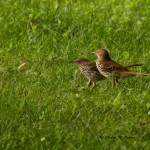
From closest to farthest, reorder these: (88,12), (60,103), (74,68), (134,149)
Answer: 1. (134,149)
2. (60,103)
3. (74,68)
4. (88,12)

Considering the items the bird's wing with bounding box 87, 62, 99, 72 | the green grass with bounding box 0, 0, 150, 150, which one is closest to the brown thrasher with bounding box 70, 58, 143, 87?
the bird's wing with bounding box 87, 62, 99, 72

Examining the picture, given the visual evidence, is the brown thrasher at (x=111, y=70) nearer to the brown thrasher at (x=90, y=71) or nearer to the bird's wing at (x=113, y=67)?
the bird's wing at (x=113, y=67)

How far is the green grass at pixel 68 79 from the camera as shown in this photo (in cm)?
725

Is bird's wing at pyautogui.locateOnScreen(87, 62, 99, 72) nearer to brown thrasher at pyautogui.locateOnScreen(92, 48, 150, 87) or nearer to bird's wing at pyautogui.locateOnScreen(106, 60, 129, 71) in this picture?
brown thrasher at pyautogui.locateOnScreen(92, 48, 150, 87)

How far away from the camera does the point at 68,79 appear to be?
9.39m

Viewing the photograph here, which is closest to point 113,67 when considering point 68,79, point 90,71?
point 90,71

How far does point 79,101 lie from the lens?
841cm

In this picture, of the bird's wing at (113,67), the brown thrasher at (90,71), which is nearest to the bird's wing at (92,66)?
the brown thrasher at (90,71)

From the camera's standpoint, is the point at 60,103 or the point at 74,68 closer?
the point at 60,103

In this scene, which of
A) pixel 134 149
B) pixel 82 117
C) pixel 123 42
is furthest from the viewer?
pixel 123 42

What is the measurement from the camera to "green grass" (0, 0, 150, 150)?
7250 millimetres

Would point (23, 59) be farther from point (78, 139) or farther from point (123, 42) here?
point (78, 139)

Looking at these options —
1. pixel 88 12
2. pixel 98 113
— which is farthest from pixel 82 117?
pixel 88 12

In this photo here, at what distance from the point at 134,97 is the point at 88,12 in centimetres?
345
